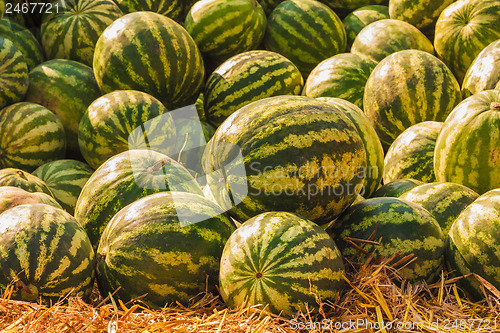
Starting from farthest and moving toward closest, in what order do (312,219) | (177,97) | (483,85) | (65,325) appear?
(177,97) < (483,85) < (312,219) < (65,325)

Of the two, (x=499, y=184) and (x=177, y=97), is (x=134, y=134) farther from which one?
(x=499, y=184)

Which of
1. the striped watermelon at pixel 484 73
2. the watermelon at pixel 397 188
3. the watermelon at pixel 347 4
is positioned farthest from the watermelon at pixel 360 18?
the watermelon at pixel 397 188

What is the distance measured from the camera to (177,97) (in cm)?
408

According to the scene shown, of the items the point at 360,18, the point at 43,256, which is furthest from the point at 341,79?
the point at 43,256

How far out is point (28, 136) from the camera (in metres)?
3.84

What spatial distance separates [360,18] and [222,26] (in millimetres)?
1595

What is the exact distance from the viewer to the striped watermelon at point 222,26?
452cm

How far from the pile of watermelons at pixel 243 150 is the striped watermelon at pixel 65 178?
0.5 inches

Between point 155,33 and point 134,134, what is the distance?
0.90m

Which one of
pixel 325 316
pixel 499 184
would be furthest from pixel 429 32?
pixel 325 316

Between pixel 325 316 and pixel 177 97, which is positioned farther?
pixel 177 97

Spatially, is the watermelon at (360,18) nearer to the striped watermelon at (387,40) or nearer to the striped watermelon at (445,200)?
the striped watermelon at (387,40)

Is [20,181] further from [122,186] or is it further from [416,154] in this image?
[416,154]

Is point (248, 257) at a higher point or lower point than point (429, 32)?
lower
